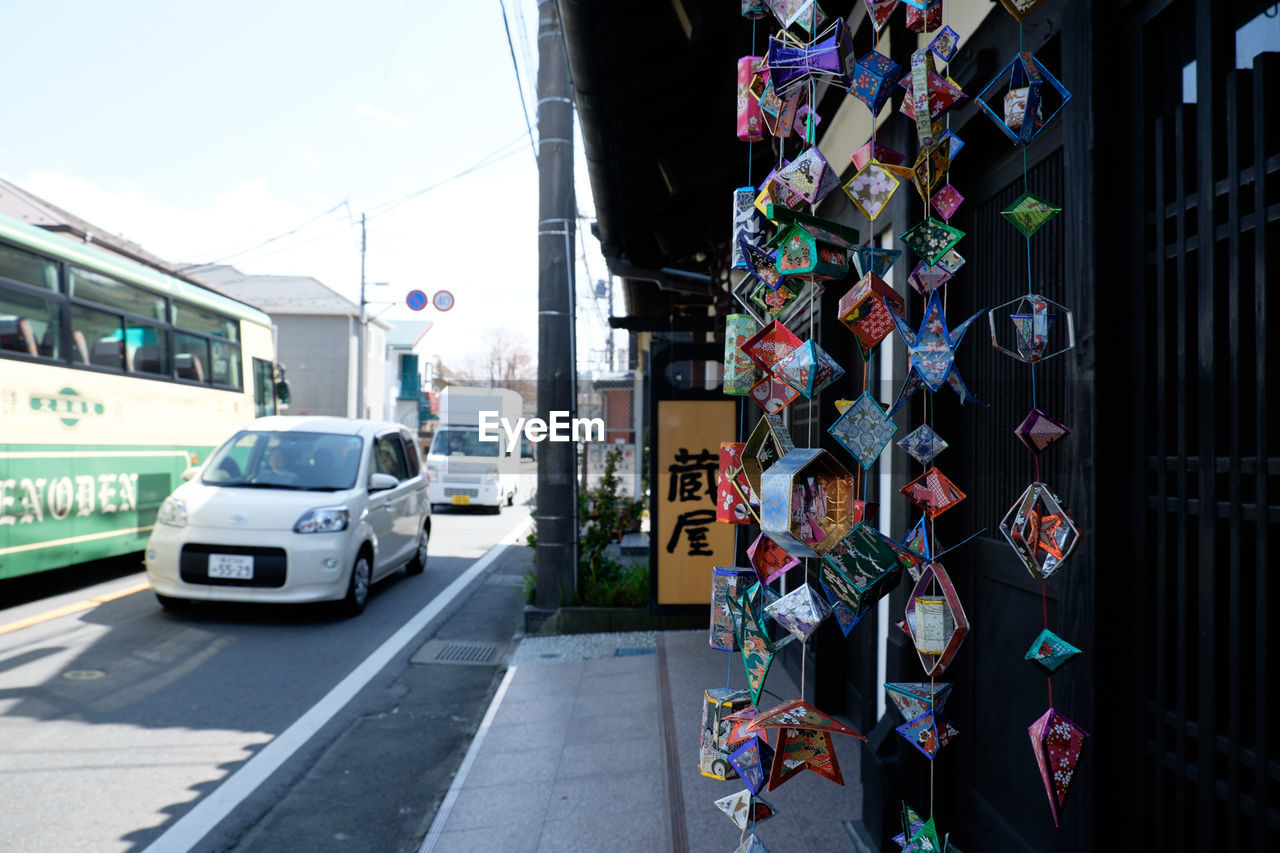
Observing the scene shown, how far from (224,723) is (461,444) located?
45.6 feet

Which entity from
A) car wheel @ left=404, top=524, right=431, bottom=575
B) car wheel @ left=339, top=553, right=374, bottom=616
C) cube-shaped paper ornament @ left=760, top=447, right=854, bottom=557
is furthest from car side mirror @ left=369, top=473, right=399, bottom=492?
cube-shaped paper ornament @ left=760, top=447, right=854, bottom=557

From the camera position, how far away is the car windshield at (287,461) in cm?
758

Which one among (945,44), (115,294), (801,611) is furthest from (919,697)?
(115,294)

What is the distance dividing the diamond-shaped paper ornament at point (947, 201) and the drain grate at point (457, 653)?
5698 millimetres

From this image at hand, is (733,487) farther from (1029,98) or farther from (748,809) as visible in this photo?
(1029,98)

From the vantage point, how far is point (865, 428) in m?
1.39

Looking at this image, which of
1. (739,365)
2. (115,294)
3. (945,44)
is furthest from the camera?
(115,294)

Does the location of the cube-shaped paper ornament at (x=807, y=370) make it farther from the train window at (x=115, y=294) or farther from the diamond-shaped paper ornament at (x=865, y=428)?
the train window at (x=115, y=294)

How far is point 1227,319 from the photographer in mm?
1507

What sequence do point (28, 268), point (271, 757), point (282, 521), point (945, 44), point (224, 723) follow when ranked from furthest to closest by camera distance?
point (28, 268), point (282, 521), point (224, 723), point (271, 757), point (945, 44)

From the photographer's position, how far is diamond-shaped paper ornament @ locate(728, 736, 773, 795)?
4.56 feet

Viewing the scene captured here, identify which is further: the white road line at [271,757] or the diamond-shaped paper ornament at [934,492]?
the white road line at [271,757]

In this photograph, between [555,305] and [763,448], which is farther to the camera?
[555,305]

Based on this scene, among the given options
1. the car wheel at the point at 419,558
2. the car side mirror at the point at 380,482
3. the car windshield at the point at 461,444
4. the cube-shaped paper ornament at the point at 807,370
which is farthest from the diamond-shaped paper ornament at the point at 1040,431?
the car windshield at the point at 461,444
